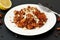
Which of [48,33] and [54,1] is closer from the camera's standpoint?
[48,33]

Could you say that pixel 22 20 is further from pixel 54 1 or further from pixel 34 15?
pixel 54 1

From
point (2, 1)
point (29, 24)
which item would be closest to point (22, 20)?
point (29, 24)

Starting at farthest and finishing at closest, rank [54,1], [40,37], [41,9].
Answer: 1. [54,1]
2. [41,9]
3. [40,37]

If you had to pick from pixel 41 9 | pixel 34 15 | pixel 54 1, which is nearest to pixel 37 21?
pixel 34 15

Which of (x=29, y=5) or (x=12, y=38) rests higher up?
(x=29, y=5)

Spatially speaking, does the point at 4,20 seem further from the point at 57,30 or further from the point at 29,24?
the point at 57,30

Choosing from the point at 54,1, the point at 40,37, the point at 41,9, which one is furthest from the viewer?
the point at 54,1
